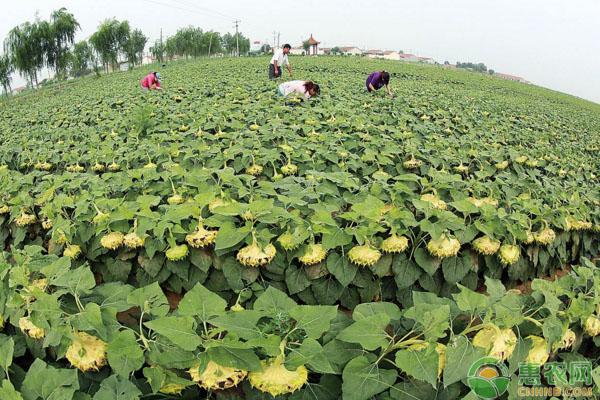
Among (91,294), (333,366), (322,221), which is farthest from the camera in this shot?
(322,221)

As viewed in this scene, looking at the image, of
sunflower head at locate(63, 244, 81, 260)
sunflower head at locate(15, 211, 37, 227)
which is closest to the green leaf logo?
sunflower head at locate(63, 244, 81, 260)

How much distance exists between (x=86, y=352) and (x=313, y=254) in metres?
1.08

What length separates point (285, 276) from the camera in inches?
85.0

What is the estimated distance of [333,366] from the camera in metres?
1.44

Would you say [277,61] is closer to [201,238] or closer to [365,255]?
Result: [201,238]

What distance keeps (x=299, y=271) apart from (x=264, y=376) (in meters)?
0.88

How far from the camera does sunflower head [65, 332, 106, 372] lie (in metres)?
1.47

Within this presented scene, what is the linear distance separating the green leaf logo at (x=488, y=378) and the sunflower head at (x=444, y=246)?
2.85 ft

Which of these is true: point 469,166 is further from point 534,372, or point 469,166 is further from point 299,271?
point 534,372

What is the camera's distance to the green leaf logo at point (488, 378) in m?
1.32

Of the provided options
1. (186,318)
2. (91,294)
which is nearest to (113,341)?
(186,318)

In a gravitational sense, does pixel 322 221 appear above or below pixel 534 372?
above

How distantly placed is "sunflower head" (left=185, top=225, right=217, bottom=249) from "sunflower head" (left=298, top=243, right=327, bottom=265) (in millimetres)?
482

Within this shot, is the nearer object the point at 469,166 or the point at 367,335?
the point at 367,335
